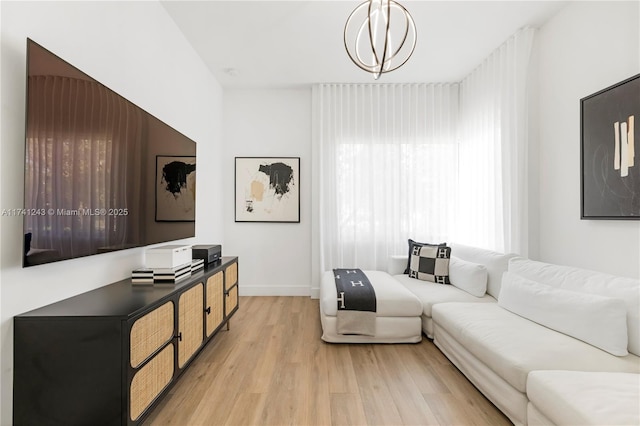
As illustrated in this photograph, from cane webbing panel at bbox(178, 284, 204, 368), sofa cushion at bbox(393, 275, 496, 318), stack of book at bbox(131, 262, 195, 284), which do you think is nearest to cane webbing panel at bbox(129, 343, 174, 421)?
cane webbing panel at bbox(178, 284, 204, 368)

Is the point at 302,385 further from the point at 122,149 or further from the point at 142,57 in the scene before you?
the point at 142,57

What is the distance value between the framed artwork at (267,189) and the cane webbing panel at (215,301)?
5.44 ft

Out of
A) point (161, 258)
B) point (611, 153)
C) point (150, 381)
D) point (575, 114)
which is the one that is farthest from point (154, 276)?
point (575, 114)

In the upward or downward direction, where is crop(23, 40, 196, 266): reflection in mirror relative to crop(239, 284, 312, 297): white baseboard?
upward

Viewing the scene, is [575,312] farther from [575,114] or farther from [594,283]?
[575,114]

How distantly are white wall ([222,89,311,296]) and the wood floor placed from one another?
137 cm

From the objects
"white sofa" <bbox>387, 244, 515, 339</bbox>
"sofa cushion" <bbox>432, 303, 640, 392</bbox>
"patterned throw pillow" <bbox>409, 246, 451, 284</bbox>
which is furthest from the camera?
"patterned throw pillow" <bbox>409, 246, 451, 284</bbox>

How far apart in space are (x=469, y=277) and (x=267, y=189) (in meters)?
2.73

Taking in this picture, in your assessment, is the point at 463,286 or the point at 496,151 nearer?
the point at 463,286

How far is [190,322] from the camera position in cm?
205

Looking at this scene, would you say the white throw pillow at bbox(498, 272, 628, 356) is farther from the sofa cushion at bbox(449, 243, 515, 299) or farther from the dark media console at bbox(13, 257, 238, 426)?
the dark media console at bbox(13, 257, 238, 426)

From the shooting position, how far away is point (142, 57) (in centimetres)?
228

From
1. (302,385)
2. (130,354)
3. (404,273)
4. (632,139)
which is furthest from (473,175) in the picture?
(130,354)

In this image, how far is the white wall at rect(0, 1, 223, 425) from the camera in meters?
1.28
